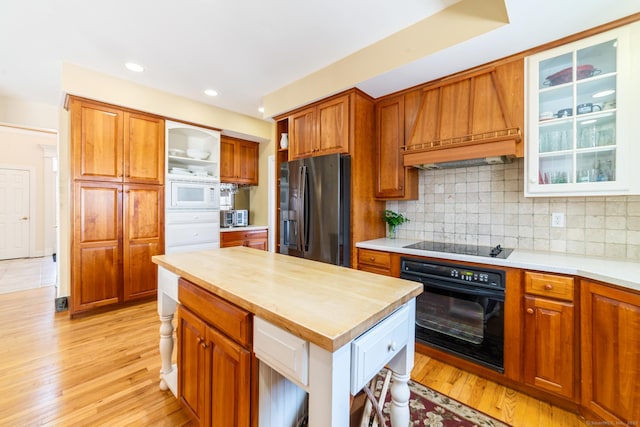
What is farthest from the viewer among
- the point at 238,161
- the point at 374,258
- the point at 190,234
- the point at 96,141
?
the point at 238,161

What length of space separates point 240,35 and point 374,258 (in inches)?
88.5

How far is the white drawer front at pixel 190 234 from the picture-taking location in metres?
3.49

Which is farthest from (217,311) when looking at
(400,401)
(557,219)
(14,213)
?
(14,213)

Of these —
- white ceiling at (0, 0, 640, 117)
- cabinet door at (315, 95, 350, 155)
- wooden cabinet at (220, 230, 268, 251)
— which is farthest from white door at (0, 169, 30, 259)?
cabinet door at (315, 95, 350, 155)

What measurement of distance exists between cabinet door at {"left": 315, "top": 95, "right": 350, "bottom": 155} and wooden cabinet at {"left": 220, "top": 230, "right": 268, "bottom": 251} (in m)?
2.17

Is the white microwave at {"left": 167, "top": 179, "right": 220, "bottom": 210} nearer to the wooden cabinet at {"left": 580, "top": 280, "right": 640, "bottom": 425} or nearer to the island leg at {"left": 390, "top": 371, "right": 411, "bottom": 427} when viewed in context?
the island leg at {"left": 390, "top": 371, "right": 411, "bottom": 427}

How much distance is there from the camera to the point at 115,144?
3.06 m

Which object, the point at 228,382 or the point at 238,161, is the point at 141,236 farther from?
the point at 228,382

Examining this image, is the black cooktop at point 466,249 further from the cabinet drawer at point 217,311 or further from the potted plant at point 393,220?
the cabinet drawer at point 217,311

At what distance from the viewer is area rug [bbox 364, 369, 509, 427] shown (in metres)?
1.53

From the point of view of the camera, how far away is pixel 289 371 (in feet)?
2.72

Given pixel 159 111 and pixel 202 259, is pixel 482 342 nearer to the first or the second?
pixel 202 259

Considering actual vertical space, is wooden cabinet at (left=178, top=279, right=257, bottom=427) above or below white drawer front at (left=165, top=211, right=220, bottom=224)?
below

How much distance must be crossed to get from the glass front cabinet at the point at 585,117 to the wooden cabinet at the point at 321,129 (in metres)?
1.46
